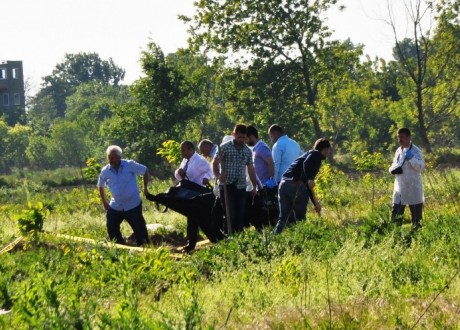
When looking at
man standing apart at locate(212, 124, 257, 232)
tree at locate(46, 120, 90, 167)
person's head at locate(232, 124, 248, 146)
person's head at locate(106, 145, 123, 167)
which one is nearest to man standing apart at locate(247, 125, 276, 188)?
man standing apart at locate(212, 124, 257, 232)

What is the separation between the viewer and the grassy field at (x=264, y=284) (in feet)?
18.0

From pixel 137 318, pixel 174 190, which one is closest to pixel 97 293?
pixel 137 318

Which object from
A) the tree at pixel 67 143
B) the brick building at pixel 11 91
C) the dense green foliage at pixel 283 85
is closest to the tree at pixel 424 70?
the dense green foliage at pixel 283 85

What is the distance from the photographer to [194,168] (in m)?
12.1

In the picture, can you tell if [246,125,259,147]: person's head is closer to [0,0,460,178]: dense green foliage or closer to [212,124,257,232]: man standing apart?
[212,124,257,232]: man standing apart

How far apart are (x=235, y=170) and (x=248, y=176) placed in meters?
0.61

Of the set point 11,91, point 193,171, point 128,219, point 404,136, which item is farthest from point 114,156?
point 11,91

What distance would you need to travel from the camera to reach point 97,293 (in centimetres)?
711

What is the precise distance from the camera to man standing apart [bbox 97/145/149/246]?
1175cm

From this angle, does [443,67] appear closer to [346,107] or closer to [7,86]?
[346,107]

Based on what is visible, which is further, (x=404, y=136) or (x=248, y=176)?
(x=248, y=176)

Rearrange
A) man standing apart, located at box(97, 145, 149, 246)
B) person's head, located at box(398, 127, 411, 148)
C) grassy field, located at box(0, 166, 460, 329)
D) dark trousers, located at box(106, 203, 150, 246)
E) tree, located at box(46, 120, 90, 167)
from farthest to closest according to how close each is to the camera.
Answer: tree, located at box(46, 120, 90, 167) < dark trousers, located at box(106, 203, 150, 246) < man standing apart, located at box(97, 145, 149, 246) < person's head, located at box(398, 127, 411, 148) < grassy field, located at box(0, 166, 460, 329)

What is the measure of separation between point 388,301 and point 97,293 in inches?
90.5

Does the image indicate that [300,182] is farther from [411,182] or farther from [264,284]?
[264,284]
